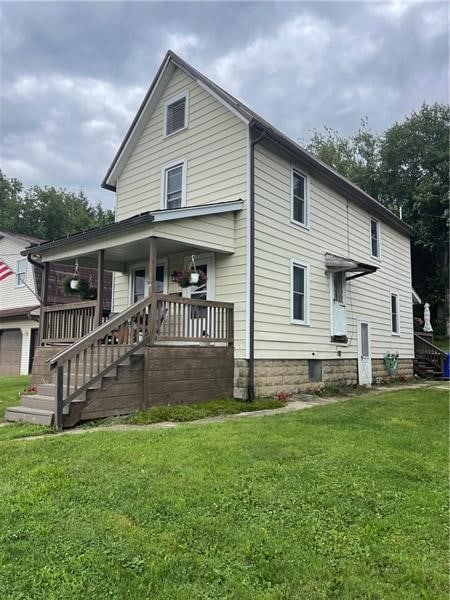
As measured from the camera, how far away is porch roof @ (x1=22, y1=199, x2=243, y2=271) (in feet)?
27.5

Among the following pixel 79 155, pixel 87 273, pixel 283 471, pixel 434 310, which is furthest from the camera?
pixel 79 155

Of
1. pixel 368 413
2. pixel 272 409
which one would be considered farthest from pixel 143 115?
pixel 368 413

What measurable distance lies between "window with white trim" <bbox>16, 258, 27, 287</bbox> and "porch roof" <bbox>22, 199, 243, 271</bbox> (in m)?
10.5

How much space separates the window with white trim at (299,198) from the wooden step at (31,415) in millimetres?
7425

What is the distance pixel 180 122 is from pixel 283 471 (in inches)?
396

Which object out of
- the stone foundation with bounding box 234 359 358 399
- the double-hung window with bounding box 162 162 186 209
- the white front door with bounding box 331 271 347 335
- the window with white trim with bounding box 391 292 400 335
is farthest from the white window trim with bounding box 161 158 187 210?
the window with white trim with bounding box 391 292 400 335

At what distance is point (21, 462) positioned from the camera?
4758mm

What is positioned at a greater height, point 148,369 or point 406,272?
point 406,272

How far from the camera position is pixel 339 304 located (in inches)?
508

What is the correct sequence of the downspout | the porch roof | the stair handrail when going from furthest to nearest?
the downspout
the porch roof
the stair handrail

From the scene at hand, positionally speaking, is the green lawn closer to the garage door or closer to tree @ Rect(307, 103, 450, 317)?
the garage door

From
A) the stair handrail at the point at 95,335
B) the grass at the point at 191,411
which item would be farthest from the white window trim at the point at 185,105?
the grass at the point at 191,411

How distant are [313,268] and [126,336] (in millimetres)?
5508

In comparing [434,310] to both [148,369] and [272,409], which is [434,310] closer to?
[272,409]
